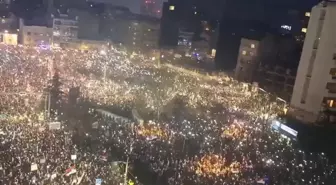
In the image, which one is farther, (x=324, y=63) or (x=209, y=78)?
(x=209, y=78)

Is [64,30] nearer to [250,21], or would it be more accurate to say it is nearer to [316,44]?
[250,21]

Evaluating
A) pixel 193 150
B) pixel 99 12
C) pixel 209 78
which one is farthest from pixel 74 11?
pixel 193 150

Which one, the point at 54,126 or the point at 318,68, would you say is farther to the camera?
the point at 318,68

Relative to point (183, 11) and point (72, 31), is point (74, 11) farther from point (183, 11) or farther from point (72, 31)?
point (183, 11)

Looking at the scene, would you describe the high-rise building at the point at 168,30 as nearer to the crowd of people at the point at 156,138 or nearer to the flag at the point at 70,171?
the crowd of people at the point at 156,138

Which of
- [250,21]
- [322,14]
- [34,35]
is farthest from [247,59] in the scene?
[34,35]

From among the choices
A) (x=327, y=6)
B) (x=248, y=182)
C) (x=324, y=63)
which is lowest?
(x=248, y=182)

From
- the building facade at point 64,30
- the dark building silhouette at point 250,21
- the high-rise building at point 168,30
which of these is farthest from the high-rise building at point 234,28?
the building facade at point 64,30

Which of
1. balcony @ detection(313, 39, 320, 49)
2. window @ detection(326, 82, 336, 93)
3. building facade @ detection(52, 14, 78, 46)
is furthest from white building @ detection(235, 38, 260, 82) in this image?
building facade @ detection(52, 14, 78, 46)
